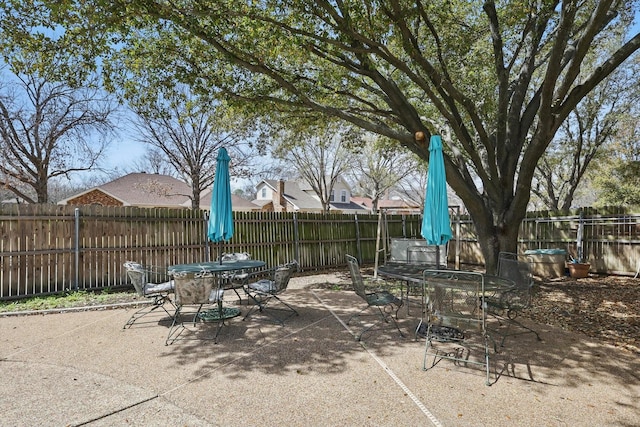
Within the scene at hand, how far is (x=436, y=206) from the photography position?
4.87 metres

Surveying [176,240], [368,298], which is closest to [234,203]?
[176,240]

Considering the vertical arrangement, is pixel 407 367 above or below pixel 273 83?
below

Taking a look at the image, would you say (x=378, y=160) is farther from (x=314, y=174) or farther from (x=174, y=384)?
(x=174, y=384)

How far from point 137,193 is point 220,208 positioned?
721 inches

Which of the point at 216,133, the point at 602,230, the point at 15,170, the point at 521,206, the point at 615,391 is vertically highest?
the point at 216,133

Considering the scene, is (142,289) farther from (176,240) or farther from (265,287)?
(176,240)

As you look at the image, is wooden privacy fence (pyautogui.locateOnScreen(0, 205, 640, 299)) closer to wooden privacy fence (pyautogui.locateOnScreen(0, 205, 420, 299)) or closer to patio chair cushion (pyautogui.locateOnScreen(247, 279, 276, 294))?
wooden privacy fence (pyautogui.locateOnScreen(0, 205, 420, 299))

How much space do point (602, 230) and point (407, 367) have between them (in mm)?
9416

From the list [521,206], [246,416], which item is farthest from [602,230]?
[246,416]

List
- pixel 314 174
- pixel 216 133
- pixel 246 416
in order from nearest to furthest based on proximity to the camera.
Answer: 1. pixel 246 416
2. pixel 216 133
3. pixel 314 174

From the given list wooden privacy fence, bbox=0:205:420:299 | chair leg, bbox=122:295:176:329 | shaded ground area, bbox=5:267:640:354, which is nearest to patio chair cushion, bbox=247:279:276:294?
wooden privacy fence, bbox=0:205:420:299

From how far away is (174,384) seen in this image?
10.6 feet

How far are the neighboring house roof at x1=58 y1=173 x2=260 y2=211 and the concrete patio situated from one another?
16.6 meters

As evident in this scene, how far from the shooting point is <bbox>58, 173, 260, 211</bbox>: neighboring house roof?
66.7 ft
